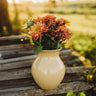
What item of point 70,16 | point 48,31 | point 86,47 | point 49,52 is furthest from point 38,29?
point 70,16

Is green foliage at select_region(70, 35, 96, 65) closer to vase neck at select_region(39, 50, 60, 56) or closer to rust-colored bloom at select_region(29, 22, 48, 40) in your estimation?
vase neck at select_region(39, 50, 60, 56)

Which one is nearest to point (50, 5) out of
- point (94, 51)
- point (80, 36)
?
point (80, 36)

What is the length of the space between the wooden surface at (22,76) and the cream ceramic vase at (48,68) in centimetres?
29

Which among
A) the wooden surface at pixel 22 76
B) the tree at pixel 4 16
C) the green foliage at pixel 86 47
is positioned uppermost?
the tree at pixel 4 16

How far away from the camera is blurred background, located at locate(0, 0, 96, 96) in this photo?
4730 millimetres

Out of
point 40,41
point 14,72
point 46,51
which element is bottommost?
point 14,72

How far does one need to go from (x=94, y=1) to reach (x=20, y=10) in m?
3.13

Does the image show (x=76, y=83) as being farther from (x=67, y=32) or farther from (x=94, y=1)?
(x=94, y=1)

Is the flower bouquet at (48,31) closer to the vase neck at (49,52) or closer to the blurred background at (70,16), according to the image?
the vase neck at (49,52)

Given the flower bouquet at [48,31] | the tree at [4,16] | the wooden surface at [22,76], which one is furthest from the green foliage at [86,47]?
the flower bouquet at [48,31]

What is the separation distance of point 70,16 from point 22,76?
4.77 m

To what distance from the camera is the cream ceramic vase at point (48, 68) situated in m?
2.18

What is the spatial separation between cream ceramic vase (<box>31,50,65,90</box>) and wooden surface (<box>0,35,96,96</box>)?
29 cm

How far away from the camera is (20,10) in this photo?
6004 mm
